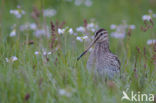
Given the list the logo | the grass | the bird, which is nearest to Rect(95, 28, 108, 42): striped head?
the bird

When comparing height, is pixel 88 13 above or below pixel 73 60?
above

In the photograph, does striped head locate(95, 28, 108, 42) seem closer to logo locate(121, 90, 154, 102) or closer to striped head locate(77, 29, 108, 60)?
striped head locate(77, 29, 108, 60)

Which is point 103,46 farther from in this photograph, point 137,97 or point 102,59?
point 137,97

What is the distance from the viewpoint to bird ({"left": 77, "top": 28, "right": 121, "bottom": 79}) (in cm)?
561

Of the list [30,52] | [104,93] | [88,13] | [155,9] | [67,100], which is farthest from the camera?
[155,9]

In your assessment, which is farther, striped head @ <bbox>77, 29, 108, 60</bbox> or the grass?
striped head @ <bbox>77, 29, 108, 60</bbox>

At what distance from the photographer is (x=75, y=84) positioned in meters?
4.67

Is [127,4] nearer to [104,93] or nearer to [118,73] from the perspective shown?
[118,73]

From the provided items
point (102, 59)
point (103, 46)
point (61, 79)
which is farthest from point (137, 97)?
point (103, 46)

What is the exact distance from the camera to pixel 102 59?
19.8ft

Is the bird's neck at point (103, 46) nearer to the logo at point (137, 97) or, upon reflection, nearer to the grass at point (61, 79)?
the grass at point (61, 79)

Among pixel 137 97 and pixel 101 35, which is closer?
pixel 137 97

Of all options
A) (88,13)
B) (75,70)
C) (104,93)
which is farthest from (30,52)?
(88,13)

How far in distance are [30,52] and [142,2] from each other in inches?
316
